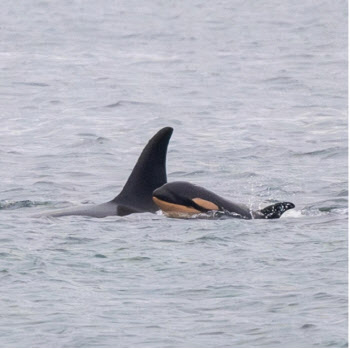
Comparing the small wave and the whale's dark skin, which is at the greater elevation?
the whale's dark skin

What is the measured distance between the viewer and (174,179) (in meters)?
27.1

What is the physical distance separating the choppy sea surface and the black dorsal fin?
921mm

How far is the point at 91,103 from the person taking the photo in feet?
131

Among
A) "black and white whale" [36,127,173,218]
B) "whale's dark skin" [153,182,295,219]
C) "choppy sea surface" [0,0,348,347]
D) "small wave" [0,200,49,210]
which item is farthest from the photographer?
"small wave" [0,200,49,210]

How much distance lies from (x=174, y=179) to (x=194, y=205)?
5.52 meters

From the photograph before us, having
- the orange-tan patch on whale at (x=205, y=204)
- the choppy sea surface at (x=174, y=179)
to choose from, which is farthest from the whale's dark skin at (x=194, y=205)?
the choppy sea surface at (x=174, y=179)

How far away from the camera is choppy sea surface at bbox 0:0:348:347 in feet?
50.6

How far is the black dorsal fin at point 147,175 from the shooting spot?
22.3 metres

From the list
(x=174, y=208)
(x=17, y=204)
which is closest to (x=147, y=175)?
(x=174, y=208)

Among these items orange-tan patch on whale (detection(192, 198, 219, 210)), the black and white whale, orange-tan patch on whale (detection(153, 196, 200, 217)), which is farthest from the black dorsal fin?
orange-tan patch on whale (detection(192, 198, 219, 210))

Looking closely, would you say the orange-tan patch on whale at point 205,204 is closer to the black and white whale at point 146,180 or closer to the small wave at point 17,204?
the black and white whale at point 146,180

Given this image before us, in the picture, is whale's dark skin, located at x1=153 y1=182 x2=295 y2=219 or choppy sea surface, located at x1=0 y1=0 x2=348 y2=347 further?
whale's dark skin, located at x1=153 y1=182 x2=295 y2=219

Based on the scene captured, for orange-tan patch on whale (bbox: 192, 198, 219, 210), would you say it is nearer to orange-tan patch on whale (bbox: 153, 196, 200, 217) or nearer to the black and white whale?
orange-tan patch on whale (bbox: 153, 196, 200, 217)

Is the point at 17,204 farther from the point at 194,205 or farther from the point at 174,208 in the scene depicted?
the point at 194,205
